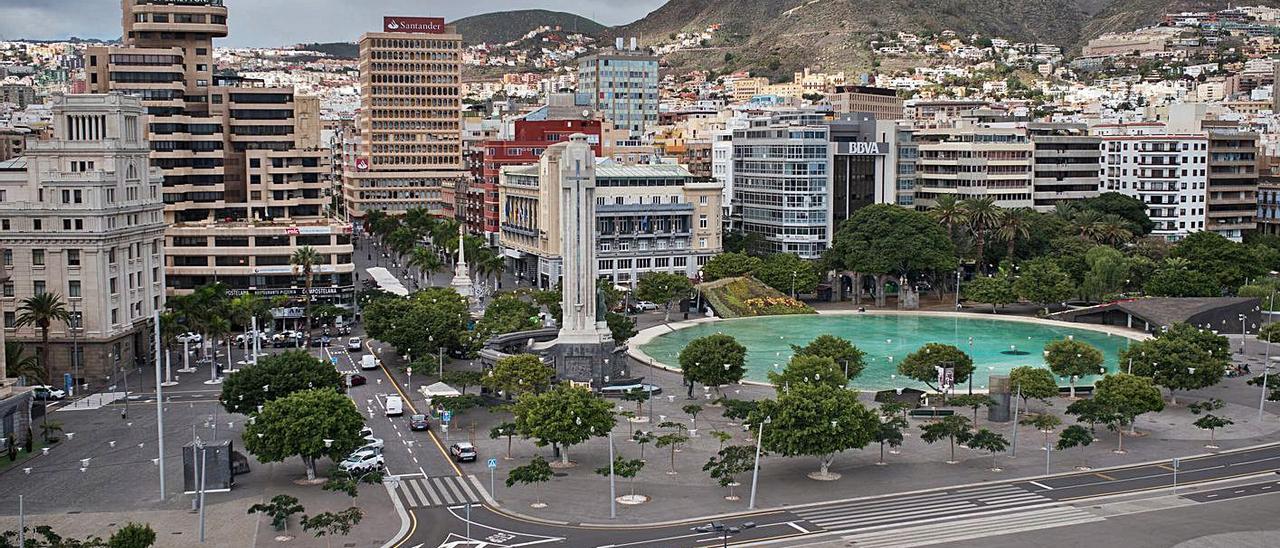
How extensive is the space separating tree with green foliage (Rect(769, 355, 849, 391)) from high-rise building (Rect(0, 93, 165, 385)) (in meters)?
46.9

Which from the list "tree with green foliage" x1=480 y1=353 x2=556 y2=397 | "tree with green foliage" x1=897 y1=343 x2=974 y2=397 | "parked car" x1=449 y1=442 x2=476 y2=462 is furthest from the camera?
"tree with green foliage" x1=897 y1=343 x2=974 y2=397

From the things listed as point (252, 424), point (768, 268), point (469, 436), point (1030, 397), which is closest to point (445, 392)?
point (469, 436)

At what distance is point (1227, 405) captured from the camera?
8438 centimetres

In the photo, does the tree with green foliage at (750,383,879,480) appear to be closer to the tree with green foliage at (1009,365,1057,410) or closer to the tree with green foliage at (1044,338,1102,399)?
the tree with green foliage at (1009,365,1057,410)

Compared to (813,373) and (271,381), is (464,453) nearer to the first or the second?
(271,381)

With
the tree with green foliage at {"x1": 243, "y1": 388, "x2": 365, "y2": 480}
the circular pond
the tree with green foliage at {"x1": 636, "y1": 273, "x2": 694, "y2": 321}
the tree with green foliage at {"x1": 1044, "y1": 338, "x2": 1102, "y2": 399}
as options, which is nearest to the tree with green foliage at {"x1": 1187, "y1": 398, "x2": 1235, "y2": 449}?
the tree with green foliage at {"x1": 1044, "y1": 338, "x2": 1102, "y2": 399}

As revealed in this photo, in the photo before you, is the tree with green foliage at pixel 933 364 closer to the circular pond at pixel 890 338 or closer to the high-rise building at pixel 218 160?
the circular pond at pixel 890 338

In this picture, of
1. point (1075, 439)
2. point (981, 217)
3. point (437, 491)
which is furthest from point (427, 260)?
point (1075, 439)

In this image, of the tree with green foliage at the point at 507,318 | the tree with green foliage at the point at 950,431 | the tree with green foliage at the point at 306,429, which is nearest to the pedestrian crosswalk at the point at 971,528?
the tree with green foliage at the point at 950,431

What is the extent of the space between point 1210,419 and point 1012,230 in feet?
233

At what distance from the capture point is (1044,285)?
422 feet

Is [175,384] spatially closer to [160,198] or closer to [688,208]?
[160,198]

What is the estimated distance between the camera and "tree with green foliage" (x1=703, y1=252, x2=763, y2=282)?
136750 millimetres

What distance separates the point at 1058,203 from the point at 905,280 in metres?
34.1
